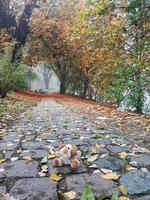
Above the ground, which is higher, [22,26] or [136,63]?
[22,26]

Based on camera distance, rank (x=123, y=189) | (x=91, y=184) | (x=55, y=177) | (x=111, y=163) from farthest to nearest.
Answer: (x=111, y=163) → (x=55, y=177) → (x=91, y=184) → (x=123, y=189)

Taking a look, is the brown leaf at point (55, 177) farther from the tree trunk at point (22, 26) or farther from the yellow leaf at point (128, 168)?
the tree trunk at point (22, 26)

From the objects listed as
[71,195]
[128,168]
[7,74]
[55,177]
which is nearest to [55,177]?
[55,177]

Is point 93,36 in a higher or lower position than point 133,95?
higher

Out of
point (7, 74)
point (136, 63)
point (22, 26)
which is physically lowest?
point (7, 74)

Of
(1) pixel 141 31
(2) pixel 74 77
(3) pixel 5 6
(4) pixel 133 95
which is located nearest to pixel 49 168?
(4) pixel 133 95

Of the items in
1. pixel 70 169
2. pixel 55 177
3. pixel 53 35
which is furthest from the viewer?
pixel 53 35

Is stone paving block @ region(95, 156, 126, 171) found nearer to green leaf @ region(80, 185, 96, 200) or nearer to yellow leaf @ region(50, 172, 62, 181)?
yellow leaf @ region(50, 172, 62, 181)

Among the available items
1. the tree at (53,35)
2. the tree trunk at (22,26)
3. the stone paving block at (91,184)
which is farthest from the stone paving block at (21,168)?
the tree at (53,35)

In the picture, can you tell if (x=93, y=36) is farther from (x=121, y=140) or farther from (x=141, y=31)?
(x=121, y=140)

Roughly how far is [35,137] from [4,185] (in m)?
2.36

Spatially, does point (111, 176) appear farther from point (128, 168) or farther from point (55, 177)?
point (55, 177)

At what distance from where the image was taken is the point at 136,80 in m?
8.26

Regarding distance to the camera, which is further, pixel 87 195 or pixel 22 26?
pixel 22 26
